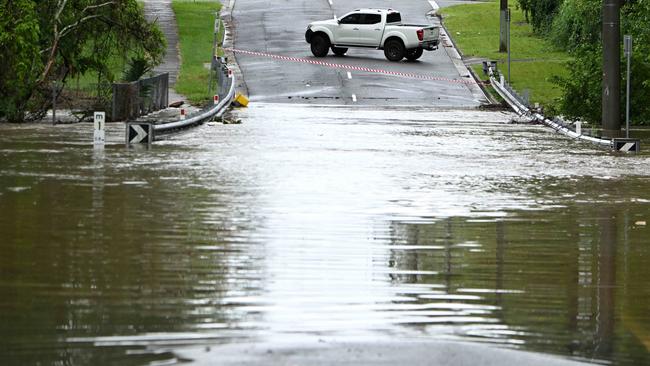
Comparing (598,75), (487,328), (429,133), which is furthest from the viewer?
(598,75)

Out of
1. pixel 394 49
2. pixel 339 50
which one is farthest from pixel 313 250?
pixel 339 50

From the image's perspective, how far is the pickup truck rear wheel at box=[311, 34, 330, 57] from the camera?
55719 millimetres

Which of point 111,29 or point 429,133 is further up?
point 111,29

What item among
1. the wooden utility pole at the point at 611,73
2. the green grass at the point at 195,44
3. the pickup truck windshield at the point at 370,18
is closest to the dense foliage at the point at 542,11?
the pickup truck windshield at the point at 370,18

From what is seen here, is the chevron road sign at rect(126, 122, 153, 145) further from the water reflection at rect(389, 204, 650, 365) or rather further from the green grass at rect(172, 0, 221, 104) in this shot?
the green grass at rect(172, 0, 221, 104)

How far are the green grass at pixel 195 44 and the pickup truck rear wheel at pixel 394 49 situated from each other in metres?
7.08

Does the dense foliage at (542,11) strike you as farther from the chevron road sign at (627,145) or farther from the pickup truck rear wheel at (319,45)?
the chevron road sign at (627,145)

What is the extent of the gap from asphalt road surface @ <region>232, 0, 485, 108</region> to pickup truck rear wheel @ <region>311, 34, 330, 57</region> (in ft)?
1.10

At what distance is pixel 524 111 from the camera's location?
132 feet

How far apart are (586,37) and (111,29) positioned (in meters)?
18.7

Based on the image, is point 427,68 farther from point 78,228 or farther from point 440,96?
point 78,228

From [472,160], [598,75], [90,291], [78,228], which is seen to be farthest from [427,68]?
[90,291]

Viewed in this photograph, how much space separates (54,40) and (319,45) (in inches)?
834

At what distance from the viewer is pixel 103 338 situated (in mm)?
9711
